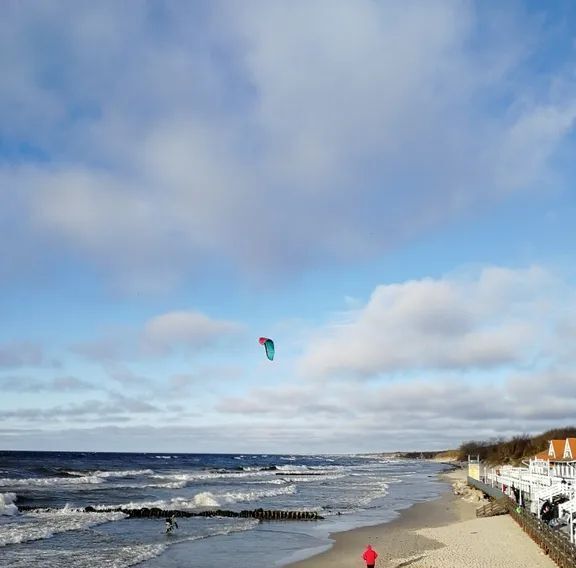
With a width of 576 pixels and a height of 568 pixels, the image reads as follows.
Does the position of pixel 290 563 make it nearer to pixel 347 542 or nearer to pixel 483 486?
pixel 347 542

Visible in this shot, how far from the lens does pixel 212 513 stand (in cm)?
3588

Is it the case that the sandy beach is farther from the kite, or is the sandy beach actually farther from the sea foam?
the sea foam

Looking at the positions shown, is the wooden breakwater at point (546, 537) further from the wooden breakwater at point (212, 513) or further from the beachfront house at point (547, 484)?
the wooden breakwater at point (212, 513)

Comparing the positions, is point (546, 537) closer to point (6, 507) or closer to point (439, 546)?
point (439, 546)

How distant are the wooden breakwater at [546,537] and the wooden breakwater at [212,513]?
424 inches

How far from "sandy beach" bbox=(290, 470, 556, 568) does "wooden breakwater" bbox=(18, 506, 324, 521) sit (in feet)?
16.0

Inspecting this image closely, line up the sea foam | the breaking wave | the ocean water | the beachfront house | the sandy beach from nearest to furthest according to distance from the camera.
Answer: the sandy beach < the ocean water < the beachfront house < the breaking wave < the sea foam

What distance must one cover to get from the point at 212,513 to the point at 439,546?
1568 cm

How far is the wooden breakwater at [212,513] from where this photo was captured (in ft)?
112

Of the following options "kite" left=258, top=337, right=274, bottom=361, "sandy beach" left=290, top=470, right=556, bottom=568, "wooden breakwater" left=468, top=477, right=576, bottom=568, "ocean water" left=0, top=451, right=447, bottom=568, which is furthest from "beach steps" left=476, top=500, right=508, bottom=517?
"kite" left=258, top=337, right=274, bottom=361

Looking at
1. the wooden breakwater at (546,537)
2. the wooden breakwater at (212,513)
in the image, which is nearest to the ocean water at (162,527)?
the wooden breakwater at (212,513)

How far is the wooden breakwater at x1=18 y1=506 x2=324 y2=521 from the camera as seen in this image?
34.0 metres

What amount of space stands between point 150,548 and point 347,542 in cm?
811

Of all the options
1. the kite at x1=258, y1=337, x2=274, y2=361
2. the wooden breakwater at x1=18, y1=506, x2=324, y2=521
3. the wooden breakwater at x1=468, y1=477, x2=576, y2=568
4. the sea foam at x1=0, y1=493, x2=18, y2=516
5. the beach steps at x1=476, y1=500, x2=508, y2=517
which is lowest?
the wooden breakwater at x1=18, y1=506, x2=324, y2=521
